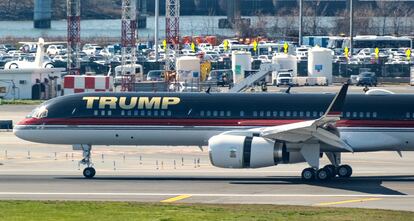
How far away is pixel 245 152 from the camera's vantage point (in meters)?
48.8

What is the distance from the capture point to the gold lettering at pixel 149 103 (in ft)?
171

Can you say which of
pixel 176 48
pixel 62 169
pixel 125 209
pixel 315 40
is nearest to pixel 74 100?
pixel 62 169

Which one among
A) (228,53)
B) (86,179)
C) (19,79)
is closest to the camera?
(86,179)

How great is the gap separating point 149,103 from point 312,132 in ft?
26.7

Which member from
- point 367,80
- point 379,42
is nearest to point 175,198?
point 367,80

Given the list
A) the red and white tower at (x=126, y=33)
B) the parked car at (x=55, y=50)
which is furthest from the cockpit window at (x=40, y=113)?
the parked car at (x=55, y=50)

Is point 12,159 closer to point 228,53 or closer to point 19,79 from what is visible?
point 19,79

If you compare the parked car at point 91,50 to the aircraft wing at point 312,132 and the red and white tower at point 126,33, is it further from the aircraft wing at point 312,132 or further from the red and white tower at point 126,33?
the aircraft wing at point 312,132

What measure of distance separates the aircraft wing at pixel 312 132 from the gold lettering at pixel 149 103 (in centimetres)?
414

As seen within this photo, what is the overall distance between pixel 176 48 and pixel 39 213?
75829 millimetres

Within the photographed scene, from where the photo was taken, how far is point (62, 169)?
2227 inches

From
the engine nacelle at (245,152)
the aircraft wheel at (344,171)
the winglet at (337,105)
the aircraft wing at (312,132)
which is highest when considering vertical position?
the winglet at (337,105)

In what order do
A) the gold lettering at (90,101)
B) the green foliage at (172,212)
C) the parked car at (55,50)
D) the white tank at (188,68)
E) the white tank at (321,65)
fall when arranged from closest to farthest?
1. the green foliage at (172,212)
2. the gold lettering at (90,101)
3. the white tank at (188,68)
4. the white tank at (321,65)
5. the parked car at (55,50)

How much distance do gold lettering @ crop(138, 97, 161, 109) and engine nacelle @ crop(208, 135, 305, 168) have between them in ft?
13.6
